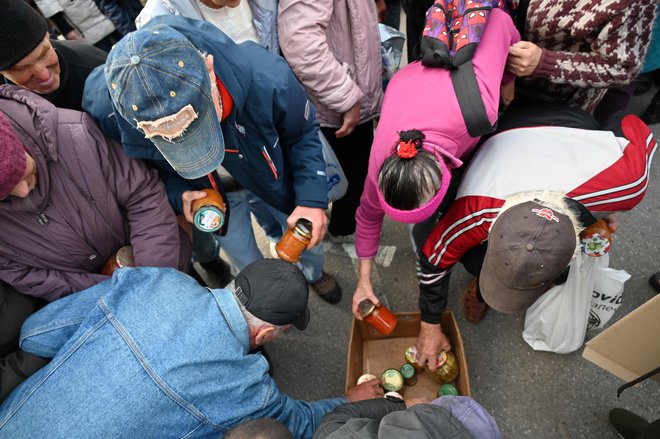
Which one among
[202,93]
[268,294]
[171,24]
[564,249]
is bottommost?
[268,294]

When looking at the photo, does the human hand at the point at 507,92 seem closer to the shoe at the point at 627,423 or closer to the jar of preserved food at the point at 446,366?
the jar of preserved food at the point at 446,366

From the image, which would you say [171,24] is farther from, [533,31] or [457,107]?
[533,31]

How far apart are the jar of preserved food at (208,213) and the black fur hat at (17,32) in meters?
0.83

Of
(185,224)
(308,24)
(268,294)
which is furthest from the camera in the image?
(185,224)

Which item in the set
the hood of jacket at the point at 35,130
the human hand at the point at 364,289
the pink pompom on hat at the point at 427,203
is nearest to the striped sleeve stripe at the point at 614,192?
the pink pompom on hat at the point at 427,203

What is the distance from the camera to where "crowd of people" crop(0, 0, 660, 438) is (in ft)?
3.89

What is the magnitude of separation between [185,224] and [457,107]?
136 centimetres

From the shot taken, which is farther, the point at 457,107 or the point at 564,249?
the point at 457,107

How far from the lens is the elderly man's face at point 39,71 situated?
1.53 metres

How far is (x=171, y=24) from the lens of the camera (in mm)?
1312

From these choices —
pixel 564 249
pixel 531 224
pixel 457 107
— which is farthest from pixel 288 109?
pixel 564 249

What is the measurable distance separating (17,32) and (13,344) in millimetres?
1118

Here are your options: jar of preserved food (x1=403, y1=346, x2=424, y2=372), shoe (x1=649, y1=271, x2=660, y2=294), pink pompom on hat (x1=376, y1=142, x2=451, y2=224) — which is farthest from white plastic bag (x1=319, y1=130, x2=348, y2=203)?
shoe (x1=649, y1=271, x2=660, y2=294)

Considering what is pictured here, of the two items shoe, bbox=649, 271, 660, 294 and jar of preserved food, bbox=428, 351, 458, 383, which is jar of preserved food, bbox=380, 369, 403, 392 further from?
shoe, bbox=649, 271, 660, 294
